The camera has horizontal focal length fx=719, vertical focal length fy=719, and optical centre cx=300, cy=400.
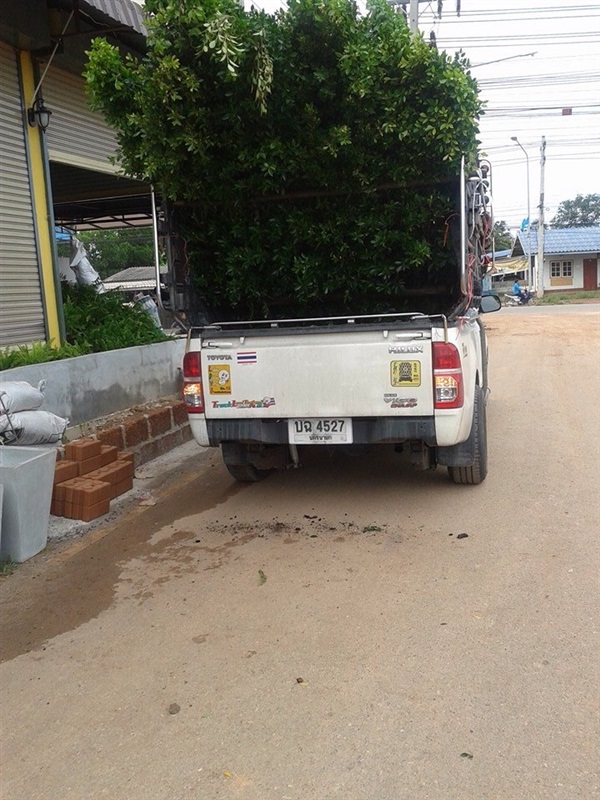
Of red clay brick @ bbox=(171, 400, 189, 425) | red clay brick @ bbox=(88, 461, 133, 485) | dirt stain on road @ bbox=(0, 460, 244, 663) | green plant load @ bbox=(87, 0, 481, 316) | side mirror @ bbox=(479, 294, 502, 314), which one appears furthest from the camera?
red clay brick @ bbox=(171, 400, 189, 425)

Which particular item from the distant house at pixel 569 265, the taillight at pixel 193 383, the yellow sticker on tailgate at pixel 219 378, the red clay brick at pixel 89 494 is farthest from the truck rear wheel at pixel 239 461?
the distant house at pixel 569 265

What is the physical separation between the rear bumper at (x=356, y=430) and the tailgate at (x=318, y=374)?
0.07 metres

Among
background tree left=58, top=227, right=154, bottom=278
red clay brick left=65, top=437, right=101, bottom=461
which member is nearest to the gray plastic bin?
red clay brick left=65, top=437, right=101, bottom=461

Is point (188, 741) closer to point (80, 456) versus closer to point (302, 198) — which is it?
point (80, 456)

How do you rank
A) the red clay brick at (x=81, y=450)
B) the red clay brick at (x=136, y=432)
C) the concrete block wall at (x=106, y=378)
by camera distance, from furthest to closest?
the red clay brick at (x=136, y=432) < the concrete block wall at (x=106, y=378) < the red clay brick at (x=81, y=450)

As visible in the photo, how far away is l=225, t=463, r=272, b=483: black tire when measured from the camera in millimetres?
6175

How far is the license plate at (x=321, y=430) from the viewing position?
527cm

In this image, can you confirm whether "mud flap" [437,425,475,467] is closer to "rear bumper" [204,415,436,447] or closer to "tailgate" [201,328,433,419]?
"rear bumper" [204,415,436,447]

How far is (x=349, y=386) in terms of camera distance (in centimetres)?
516

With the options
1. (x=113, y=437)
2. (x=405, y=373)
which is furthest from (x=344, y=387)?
(x=113, y=437)

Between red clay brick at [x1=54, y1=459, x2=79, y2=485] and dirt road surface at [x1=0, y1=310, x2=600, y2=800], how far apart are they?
1.96 ft

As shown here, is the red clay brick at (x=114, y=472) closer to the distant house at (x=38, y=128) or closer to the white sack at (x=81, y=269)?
the distant house at (x=38, y=128)

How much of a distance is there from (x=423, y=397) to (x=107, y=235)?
127 feet

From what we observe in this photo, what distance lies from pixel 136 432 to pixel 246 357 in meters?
2.37
